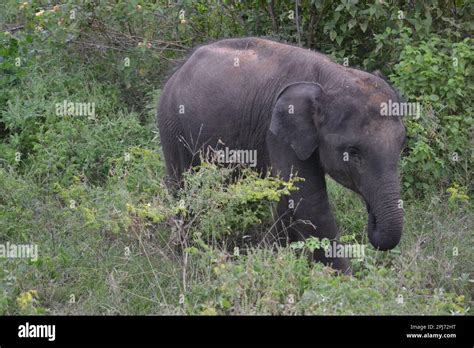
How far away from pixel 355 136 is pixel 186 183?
4.49 ft

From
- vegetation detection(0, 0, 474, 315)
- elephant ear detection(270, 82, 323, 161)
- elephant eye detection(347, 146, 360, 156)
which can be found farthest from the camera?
elephant ear detection(270, 82, 323, 161)

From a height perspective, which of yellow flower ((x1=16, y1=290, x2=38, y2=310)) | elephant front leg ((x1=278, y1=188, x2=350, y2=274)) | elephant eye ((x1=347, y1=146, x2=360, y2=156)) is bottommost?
yellow flower ((x1=16, y1=290, x2=38, y2=310))

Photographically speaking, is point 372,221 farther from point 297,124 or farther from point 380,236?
point 297,124

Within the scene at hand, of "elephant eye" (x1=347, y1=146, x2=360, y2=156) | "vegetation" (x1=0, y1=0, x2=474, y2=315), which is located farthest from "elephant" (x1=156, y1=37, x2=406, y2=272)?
"vegetation" (x1=0, y1=0, x2=474, y2=315)

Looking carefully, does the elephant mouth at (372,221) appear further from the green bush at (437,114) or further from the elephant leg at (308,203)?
the green bush at (437,114)

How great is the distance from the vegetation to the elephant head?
1.15 ft

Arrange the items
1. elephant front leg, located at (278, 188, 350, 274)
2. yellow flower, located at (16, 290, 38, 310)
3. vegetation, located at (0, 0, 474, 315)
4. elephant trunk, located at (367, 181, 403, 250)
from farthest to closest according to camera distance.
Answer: elephant front leg, located at (278, 188, 350, 274), elephant trunk, located at (367, 181, 403, 250), vegetation, located at (0, 0, 474, 315), yellow flower, located at (16, 290, 38, 310)

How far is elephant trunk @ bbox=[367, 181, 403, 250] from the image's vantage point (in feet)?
24.5

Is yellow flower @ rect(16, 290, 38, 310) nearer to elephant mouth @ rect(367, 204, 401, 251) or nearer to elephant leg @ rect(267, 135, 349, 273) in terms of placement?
elephant leg @ rect(267, 135, 349, 273)

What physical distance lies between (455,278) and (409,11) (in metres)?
3.73

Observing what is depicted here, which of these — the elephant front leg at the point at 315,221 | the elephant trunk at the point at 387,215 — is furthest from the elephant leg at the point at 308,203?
the elephant trunk at the point at 387,215

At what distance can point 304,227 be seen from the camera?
812cm

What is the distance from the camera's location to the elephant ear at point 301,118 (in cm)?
789
